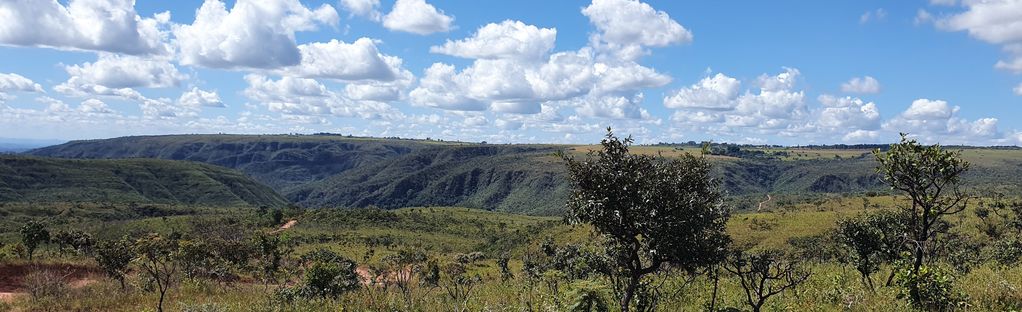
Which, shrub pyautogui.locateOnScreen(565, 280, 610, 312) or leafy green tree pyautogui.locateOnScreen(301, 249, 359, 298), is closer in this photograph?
shrub pyautogui.locateOnScreen(565, 280, 610, 312)

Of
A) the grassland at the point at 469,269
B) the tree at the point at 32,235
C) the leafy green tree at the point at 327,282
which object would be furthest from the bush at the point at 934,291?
the tree at the point at 32,235

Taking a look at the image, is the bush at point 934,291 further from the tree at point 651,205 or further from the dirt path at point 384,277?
the dirt path at point 384,277

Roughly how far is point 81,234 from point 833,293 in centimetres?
7421

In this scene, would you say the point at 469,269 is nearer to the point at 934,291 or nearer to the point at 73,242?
the point at 73,242

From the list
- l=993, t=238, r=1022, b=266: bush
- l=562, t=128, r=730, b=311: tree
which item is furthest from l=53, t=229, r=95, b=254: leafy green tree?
l=993, t=238, r=1022, b=266: bush

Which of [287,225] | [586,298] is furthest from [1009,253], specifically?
[287,225]

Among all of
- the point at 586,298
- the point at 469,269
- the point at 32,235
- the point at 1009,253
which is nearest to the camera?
the point at 586,298

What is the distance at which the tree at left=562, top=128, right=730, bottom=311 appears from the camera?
1496 centimetres

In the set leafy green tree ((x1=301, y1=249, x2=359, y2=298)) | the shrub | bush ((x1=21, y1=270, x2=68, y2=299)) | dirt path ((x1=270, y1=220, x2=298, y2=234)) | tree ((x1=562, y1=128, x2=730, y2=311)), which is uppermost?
tree ((x1=562, y1=128, x2=730, y2=311))

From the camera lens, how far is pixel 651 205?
14992 millimetres

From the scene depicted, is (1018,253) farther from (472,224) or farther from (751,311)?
(472,224)

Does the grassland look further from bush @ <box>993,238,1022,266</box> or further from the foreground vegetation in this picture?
bush @ <box>993,238,1022,266</box>

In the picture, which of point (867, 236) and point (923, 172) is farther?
point (867, 236)

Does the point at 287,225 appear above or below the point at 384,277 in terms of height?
below
